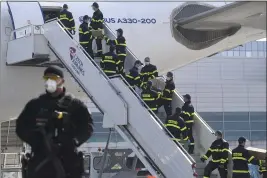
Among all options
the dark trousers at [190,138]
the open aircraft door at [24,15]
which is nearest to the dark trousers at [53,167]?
the dark trousers at [190,138]

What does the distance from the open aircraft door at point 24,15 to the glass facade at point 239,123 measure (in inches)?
1447

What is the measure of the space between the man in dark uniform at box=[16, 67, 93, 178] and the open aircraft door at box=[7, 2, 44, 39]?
9988mm

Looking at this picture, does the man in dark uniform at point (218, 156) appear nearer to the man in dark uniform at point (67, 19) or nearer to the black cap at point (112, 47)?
the black cap at point (112, 47)

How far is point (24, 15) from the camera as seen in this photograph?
14.4 metres

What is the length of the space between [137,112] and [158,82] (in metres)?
2.94

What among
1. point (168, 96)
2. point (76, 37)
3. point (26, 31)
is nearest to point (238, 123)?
point (76, 37)

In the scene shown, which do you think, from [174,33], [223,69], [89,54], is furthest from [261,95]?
[174,33]

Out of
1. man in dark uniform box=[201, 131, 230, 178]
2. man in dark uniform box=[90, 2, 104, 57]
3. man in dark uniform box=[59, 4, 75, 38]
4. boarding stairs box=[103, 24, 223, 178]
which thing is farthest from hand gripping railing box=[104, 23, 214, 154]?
man in dark uniform box=[201, 131, 230, 178]

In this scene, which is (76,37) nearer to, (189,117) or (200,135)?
(189,117)

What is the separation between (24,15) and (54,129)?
10.7 m

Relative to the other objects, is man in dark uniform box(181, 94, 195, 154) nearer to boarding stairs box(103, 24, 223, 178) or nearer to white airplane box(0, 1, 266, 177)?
boarding stairs box(103, 24, 223, 178)

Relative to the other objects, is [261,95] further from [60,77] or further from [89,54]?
[60,77]

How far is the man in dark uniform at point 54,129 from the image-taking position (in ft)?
13.3

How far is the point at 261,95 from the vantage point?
51.8 meters
